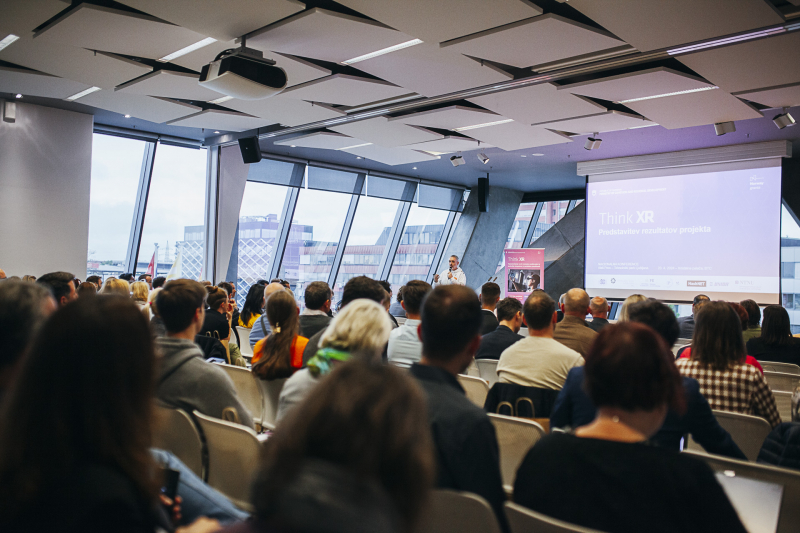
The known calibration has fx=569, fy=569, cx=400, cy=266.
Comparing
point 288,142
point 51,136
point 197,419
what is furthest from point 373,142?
point 197,419

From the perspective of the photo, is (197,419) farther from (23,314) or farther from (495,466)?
(495,466)

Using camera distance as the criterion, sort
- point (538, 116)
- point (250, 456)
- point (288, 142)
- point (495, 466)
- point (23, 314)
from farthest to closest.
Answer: point (288, 142)
point (538, 116)
point (250, 456)
point (495, 466)
point (23, 314)

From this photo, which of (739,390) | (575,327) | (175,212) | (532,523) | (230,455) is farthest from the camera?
(175,212)

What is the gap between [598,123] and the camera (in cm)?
738

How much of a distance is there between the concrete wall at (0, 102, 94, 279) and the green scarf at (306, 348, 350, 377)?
313 inches

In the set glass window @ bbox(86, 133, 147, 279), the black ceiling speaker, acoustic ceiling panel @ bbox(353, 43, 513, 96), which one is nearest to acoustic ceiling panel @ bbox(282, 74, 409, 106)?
acoustic ceiling panel @ bbox(353, 43, 513, 96)

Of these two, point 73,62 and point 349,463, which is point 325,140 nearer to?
point 73,62

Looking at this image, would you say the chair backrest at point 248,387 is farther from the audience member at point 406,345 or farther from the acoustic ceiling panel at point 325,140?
the acoustic ceiling panel at point 325,140

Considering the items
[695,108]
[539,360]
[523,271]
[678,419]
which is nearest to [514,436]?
[678,419]

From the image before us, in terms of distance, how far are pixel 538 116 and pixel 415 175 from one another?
6.68 meters

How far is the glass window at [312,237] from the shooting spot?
12453mm

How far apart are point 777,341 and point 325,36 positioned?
4.38 m

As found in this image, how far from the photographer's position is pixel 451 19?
14.3 ft

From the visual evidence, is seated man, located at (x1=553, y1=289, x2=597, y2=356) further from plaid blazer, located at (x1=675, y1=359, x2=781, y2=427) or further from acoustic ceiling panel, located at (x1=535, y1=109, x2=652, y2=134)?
acoustic ceiling panel, located at (x1=535, y1=109, x2=652, y2=134)
